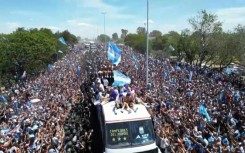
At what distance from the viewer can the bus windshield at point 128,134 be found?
9391 mm

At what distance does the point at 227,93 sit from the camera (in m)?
20.9

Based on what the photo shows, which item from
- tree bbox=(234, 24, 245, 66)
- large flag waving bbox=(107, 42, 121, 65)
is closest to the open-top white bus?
large flag waving bbox=(107, 42, 121, 65)

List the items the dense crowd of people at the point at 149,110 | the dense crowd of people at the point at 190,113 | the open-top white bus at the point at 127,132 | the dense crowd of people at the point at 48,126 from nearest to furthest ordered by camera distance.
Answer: the open-top white bus at the point at 127,132, the dense crowd of people at the point at 190,113, the dense crowd of people at the point at 149,110, the dense crowd of people at the point at 48,126

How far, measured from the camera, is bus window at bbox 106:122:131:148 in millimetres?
9359

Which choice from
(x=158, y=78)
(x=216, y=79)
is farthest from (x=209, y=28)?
(x=158, y=78)

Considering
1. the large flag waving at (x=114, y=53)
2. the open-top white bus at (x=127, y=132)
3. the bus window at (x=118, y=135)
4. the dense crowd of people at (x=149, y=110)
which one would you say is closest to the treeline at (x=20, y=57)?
the dense crowd of people at (x=149, y=110)

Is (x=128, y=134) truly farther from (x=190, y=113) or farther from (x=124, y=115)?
(x=190, y=113)

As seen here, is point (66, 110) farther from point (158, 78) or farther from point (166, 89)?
point (158, 78)

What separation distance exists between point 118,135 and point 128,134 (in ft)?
0.98

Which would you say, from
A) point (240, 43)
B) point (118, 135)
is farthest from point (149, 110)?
point (240, 43)

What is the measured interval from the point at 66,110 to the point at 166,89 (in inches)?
324

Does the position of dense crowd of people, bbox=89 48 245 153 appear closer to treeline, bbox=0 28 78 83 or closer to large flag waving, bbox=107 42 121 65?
large flag waving, bbox=107 42 121 65

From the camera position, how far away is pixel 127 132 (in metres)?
9.53

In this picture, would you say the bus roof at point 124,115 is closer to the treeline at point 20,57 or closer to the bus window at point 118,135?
the bus window at point 118,135
